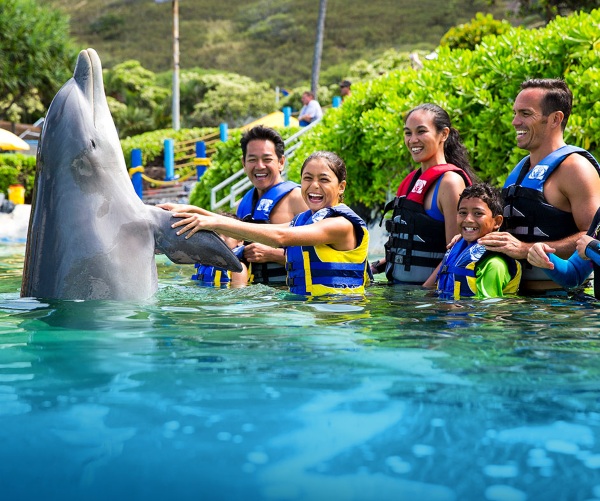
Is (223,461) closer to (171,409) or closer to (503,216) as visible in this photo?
(171,409)

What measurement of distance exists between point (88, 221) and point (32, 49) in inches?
1472

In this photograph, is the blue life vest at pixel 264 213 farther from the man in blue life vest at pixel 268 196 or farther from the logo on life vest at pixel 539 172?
the logo on life vest at pixel 539 172

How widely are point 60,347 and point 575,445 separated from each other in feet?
6.77

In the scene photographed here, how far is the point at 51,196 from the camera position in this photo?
14.1 feet

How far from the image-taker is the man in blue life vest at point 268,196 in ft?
20.2

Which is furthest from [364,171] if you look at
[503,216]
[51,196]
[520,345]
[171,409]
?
[171,409]

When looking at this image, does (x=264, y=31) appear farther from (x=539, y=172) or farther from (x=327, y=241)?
(x=539, y=172)

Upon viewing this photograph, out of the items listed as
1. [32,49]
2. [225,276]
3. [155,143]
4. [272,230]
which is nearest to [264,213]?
[225,276]

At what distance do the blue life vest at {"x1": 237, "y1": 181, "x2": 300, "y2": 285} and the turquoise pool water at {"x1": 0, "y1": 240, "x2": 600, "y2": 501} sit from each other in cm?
253

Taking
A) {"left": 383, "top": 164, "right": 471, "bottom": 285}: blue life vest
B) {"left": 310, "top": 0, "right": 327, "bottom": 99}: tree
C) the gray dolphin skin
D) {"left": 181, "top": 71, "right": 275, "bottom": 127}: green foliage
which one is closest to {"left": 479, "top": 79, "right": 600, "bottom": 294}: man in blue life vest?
{"left": 383, "top": 164, "right": 471, "bottom": 285}: blue life vest

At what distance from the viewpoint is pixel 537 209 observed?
15.8 ft

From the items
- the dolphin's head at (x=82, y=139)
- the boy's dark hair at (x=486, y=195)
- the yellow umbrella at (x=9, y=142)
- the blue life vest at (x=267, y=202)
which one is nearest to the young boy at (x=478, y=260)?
the boy's dark hair at (x=486, y=195)

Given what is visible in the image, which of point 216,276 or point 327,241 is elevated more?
point 327,241

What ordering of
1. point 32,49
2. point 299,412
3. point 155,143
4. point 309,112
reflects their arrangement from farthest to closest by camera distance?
point 32,49 < point 155,143 < point 309,112 < point 299,412
